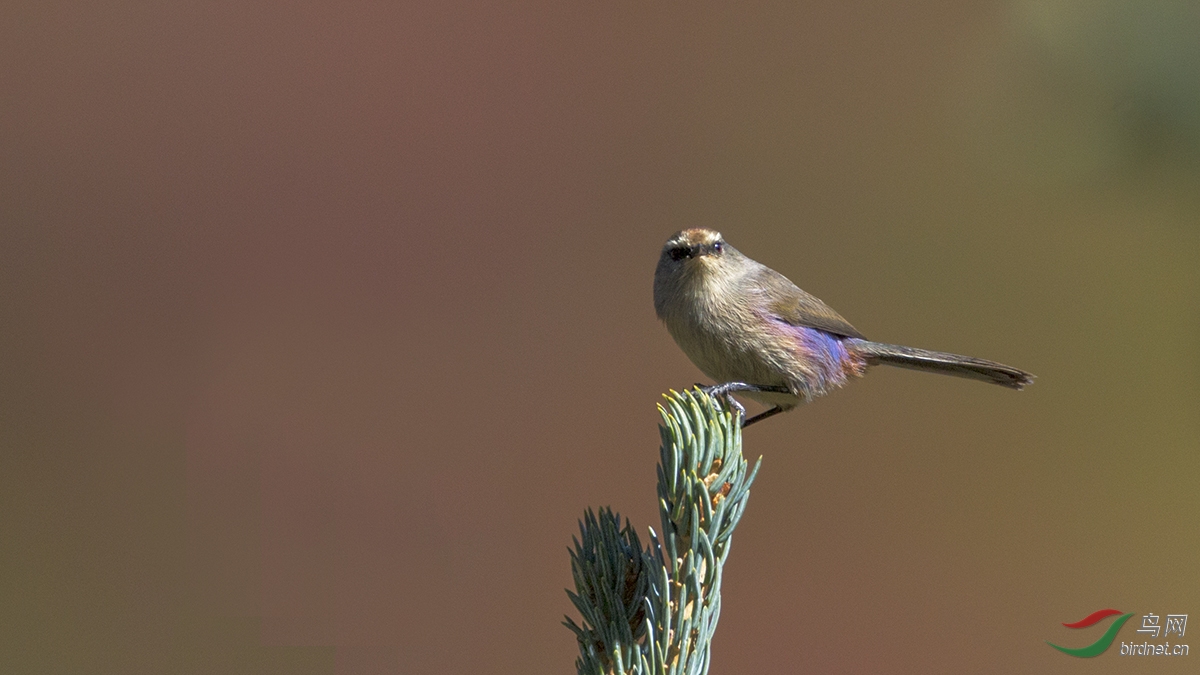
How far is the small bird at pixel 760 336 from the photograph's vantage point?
2.21m

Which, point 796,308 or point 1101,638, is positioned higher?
point 796,308

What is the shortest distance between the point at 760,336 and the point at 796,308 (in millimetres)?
180

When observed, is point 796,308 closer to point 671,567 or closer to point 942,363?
point 942,363

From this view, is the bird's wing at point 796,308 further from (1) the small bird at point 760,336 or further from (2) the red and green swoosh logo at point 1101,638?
(2) the red and green swoosh logo at point 1101,638

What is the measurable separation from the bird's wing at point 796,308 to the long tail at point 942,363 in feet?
0.15

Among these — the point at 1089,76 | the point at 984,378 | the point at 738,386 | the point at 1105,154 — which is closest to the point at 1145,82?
the point at 1105,154

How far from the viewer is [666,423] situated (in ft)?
4.31

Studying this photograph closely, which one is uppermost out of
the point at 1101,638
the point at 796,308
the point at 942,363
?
the point at 796,308

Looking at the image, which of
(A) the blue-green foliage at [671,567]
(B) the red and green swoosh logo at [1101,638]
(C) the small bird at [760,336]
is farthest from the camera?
(B) the red and green swoosh logo at [1101,638]

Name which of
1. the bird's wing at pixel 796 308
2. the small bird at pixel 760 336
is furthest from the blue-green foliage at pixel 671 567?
the bird's wing at pixel 796 308

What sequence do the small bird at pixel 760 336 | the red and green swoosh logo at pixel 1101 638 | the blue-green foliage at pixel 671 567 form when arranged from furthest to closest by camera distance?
the red and green swoosh logo at pixel 1101 638, the small bird at pixel 760 336, the blue-green foliage at pixel 671 567

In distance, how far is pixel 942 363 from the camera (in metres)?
2.34

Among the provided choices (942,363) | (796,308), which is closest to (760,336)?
(796,308)

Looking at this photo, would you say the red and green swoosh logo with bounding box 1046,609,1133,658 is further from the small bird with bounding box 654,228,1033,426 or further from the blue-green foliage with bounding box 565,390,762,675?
the blue-green foliage with bounding box 565,390,762,675
